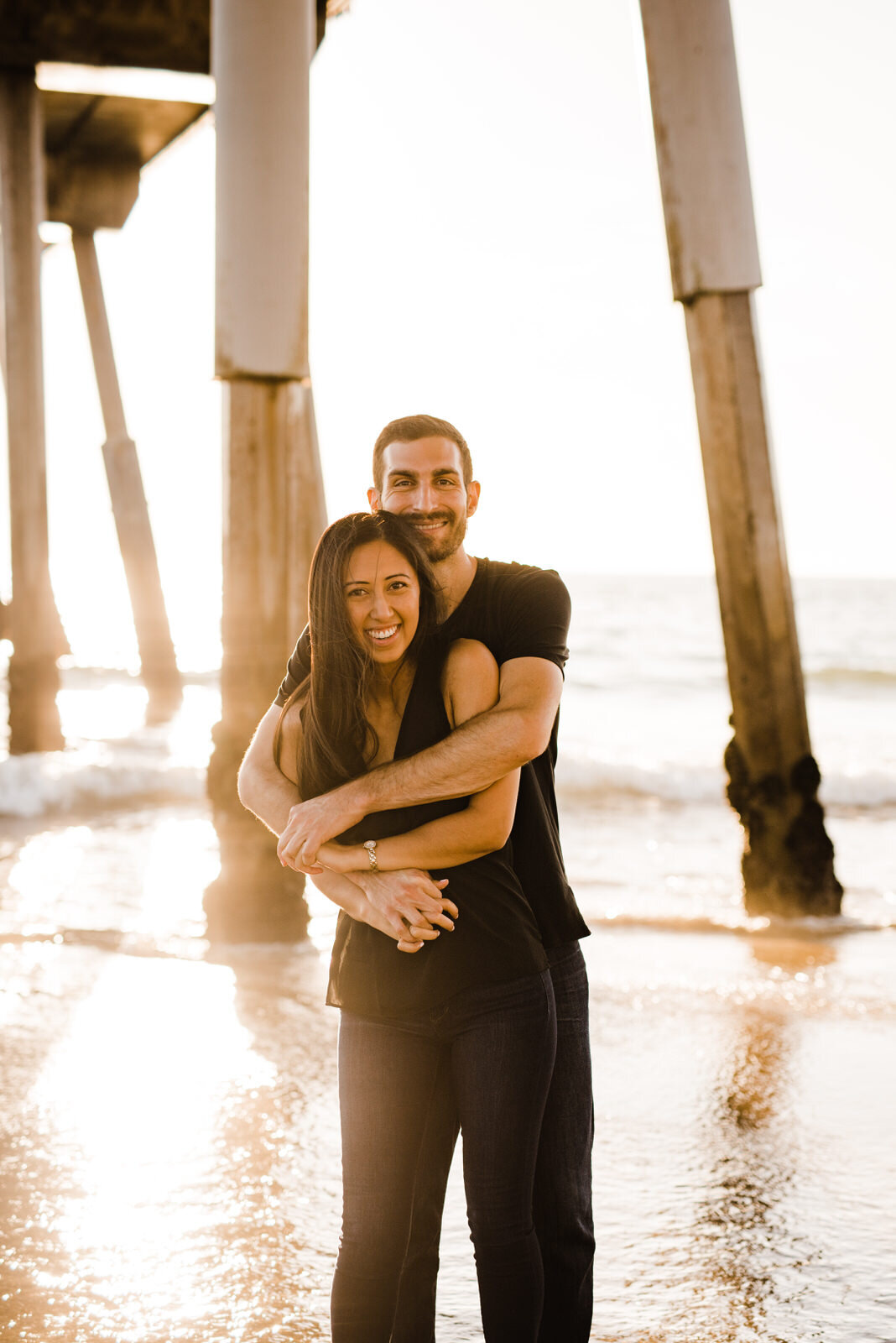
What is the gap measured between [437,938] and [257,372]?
3435mm

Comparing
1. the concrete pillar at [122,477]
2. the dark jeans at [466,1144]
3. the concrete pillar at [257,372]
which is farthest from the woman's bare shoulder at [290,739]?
the concrete pillar at [122,477]

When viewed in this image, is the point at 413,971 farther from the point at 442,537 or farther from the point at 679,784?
the point at 679,784

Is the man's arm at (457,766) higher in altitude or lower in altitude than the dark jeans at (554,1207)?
higher

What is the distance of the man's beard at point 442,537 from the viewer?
2.04 meters

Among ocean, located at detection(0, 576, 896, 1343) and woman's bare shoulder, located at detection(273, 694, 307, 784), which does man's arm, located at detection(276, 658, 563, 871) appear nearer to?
woman's bare shoulder, located at detection(273, 694, 307, 784)

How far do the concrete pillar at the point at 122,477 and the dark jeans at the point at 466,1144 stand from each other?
1244 centimetres

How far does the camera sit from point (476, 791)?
74.4 inches

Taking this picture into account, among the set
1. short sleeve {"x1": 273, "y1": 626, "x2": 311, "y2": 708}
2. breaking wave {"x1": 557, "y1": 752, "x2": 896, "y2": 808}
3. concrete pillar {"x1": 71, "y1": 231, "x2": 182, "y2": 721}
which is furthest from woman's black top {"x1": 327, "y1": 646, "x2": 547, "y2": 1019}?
concrete pillar {"x1": 71, "y1": 231, "x2": 182, "y2": 721}

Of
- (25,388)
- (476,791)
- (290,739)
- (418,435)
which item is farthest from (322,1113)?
(25,388)

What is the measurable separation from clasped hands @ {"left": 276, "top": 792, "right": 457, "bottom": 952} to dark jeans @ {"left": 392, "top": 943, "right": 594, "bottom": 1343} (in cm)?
26

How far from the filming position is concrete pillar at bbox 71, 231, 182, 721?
1288cm

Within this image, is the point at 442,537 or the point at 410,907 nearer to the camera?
the point at 410,907

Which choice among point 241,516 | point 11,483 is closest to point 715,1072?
point 241,516

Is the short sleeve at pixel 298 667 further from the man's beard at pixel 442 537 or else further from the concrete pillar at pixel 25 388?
the concrete pillar at pixel 25 388
